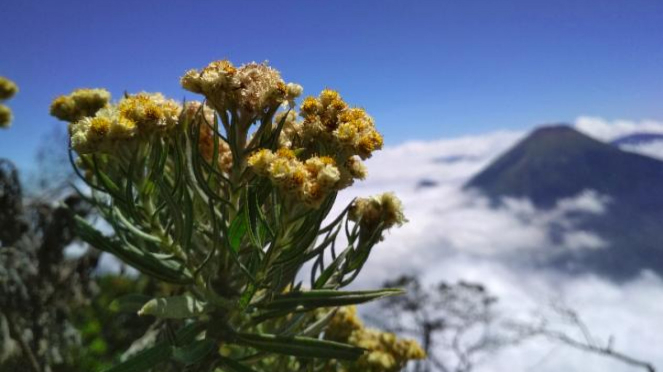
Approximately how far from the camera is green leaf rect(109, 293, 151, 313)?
1823 millimetres

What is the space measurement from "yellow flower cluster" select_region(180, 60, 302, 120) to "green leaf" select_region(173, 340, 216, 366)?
750mm

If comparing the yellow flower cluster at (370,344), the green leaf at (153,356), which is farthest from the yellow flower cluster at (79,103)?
the yellow flower cluster at (370,344)

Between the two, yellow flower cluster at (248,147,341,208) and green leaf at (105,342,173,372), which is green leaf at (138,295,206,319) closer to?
green leaf at (105,342,173,372)

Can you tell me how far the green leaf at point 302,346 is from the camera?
1.70 metres

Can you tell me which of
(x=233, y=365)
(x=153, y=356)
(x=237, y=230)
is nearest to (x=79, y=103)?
(x=237, y=230)

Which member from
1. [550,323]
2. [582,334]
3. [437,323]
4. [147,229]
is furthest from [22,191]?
[437,323]

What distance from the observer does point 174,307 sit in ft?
5.57

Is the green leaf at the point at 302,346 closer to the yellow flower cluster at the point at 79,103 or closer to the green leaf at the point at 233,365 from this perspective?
the green leaf at the point at 233,365

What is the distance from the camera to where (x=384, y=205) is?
1.93 meters

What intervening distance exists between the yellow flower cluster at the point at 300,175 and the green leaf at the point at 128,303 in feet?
2.24

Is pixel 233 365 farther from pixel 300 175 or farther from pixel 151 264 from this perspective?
pixel 300 175

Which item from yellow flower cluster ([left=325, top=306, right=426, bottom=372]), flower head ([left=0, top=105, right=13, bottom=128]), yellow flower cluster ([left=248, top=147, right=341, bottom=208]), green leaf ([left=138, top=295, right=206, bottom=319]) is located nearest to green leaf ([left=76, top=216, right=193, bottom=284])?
green leaf ([left=138, top=295, right=206, bottom=319])

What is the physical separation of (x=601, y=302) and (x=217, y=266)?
20151 cm

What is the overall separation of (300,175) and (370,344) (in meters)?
1.40
